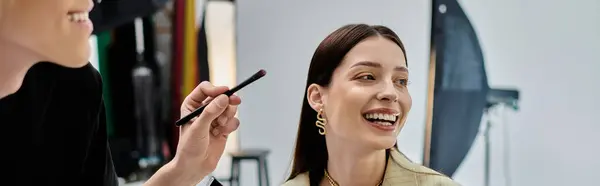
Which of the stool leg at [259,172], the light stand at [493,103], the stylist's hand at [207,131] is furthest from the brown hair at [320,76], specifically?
the light stand at [493,103]

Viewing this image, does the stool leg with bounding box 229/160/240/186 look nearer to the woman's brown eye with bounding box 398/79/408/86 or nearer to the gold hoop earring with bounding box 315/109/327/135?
the gold hoop earring with bounding box 315/109/327/135

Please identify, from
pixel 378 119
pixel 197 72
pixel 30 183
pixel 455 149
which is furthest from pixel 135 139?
pixel 30 183

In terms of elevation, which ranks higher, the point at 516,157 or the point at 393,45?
the point at 393,45

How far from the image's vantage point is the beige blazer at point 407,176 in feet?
3.47

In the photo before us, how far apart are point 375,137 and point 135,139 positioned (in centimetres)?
124

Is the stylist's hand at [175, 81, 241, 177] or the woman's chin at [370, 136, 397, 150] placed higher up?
the stylist's hand at [175, 81, 241, 177]

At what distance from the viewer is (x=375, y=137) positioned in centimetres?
101

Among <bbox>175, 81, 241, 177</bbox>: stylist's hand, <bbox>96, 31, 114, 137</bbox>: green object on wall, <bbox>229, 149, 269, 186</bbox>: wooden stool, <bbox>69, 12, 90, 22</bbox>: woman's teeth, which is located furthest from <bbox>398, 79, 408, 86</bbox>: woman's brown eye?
<bbox>96, 31, 114, 137</bbox>: green object on wall

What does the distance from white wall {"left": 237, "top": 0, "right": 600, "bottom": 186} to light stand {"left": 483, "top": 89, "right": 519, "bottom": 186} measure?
0.07ft

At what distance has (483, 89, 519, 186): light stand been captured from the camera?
5.86ft

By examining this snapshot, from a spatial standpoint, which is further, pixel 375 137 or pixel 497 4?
pixel 497 4

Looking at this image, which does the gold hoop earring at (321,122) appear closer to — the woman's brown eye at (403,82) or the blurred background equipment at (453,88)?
the woman's brown eye at (403,82)

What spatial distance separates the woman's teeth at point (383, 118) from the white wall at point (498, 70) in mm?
576

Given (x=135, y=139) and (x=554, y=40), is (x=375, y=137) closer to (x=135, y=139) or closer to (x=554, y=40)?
(x=554, y=40)
